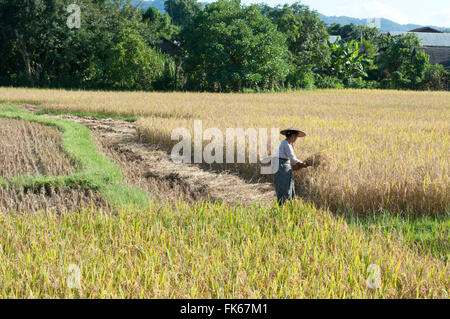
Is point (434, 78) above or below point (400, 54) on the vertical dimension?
below

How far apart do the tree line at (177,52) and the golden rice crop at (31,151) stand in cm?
1426

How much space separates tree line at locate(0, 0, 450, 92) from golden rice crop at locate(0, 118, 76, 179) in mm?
14257

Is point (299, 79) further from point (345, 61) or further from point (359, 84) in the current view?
point (345, 61)

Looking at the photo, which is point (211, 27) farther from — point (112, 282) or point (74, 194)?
point (112, 282)

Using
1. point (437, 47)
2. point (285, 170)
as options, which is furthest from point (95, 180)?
point (437, 47)

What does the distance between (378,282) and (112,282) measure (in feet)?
5.52

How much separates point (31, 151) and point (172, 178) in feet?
10.9

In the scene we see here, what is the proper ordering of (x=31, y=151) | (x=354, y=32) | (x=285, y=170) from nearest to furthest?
(x=285, y=170)
(x=31, y=151)
(x=354, y=32)

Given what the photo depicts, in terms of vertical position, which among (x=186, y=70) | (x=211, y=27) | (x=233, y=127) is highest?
(x=211, y=27)

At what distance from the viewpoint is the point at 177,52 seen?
29312 mm

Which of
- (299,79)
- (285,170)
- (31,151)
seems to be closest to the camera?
(285,170)

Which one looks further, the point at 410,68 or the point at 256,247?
the point at 410,68

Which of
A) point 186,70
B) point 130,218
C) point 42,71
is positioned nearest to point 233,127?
point 130,218
